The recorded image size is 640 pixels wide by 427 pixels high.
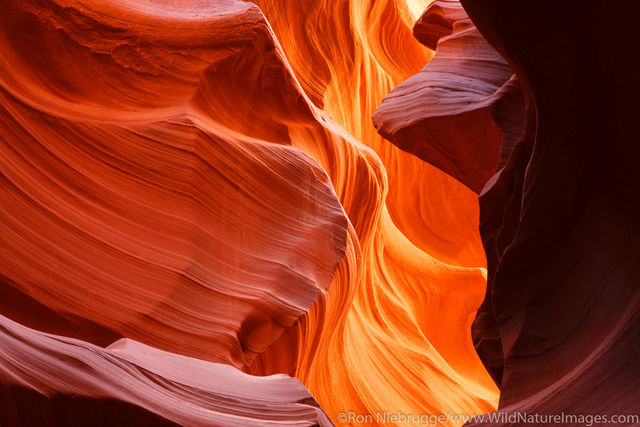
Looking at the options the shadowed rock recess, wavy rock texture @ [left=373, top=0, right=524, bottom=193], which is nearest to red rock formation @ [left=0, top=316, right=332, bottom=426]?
the shadowed rock recess

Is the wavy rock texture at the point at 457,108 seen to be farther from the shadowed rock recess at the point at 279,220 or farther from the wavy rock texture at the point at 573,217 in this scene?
the wavy rock texture at the point at 573,217

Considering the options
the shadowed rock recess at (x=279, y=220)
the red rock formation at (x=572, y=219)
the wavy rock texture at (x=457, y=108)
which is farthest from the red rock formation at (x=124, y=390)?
the wavy rock texture at (x=457, y=108)

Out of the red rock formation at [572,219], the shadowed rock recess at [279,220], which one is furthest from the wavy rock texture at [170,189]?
the red rock formation at [572,219]

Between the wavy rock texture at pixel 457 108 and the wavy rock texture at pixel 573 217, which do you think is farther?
the wavy rock texture at pixel 457 108

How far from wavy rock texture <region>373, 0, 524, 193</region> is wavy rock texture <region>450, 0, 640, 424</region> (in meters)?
1.61

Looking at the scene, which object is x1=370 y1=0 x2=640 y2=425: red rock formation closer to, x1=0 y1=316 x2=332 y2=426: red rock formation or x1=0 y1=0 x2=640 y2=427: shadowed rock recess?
x1=0 y1=0 x2=640 y2=427: shadowed rock recess

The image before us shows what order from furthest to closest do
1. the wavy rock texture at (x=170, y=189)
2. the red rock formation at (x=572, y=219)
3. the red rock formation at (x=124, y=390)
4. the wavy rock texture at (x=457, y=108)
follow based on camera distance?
the wavy rock texture at (x=457, y=108)
the wavy rock texture at (x=170, y=189)
the red rock formation at (x=572, y=219)
the red rock formation at (x=124, y=390)

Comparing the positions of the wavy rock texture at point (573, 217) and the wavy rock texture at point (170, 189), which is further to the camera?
the wavy rock texture at point (170, 189)

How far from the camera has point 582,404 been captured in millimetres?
2055

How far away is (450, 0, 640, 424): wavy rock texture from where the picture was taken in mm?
2145

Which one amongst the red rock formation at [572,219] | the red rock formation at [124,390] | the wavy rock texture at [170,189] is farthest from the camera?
A: the wavy rock texture at [170,189]

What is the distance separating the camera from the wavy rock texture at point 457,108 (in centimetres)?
446

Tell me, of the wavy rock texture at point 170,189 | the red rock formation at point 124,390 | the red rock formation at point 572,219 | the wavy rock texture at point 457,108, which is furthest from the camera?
the wavy rock texture at point 457,108

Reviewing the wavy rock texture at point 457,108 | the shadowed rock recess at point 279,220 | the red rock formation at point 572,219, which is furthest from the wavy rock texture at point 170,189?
the red rock formation at point 572,219
